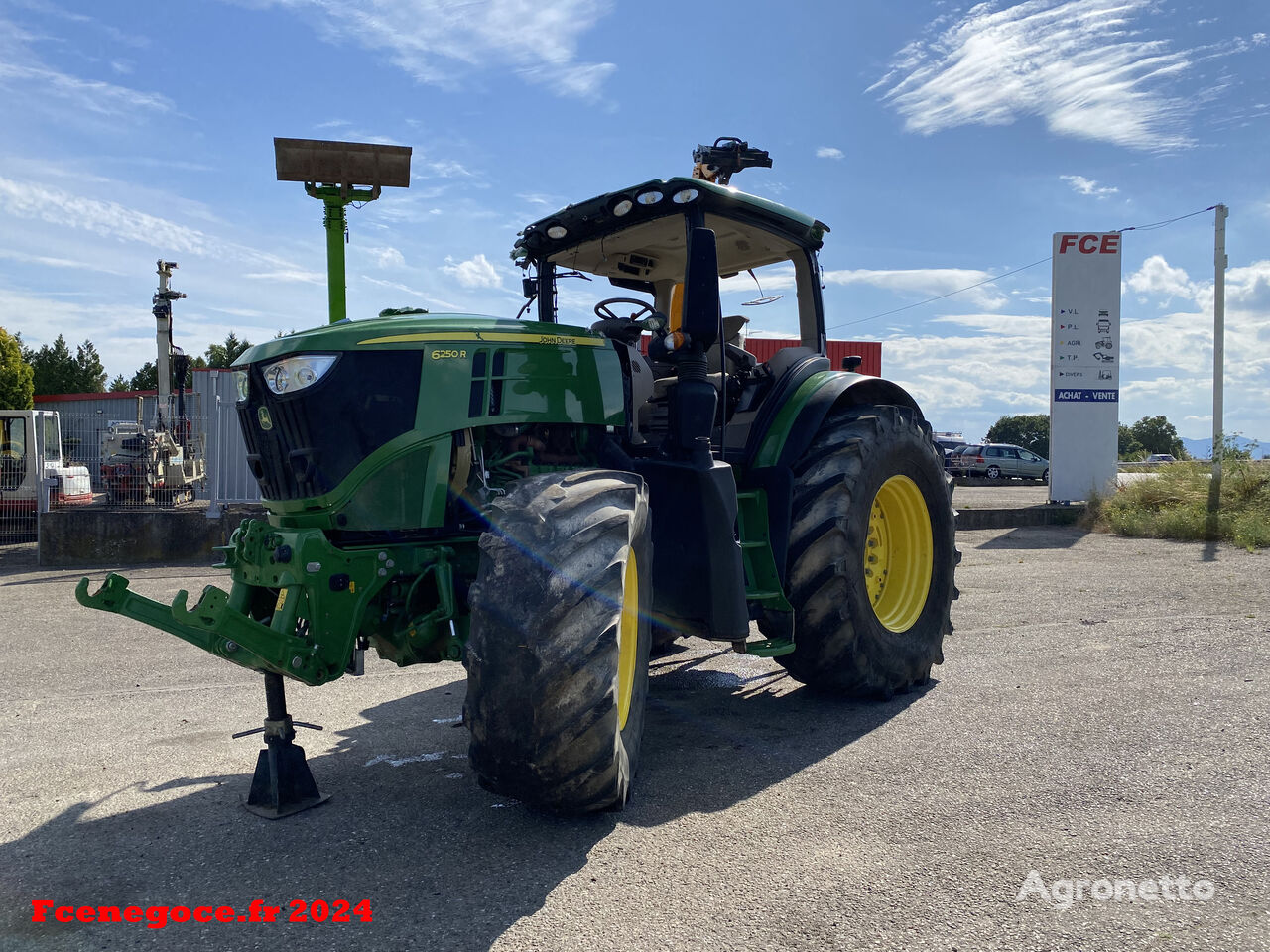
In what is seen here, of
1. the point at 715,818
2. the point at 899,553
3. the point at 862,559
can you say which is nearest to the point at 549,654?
the point at 715,818

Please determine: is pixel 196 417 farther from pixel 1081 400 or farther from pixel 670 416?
pixel 1081 400

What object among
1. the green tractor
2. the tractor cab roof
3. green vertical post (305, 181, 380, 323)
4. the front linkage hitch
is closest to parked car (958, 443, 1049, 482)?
green vertical post (305, 181, 380, 323)

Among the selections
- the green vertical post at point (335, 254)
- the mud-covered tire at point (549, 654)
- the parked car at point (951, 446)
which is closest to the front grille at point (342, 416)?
the mud-covered tire at point (549, 654)

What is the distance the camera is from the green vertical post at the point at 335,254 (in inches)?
368

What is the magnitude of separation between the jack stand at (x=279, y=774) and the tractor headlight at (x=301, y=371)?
1.15 meters

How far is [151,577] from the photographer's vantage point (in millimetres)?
10383

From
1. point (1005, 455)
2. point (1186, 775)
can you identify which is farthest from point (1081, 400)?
point (1005, 455)

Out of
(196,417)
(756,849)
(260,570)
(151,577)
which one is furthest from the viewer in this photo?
(196,417)

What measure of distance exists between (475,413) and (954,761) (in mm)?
2583

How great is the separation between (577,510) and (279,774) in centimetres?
162

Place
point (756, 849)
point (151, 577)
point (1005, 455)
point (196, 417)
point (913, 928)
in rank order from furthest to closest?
point (1005, 455), point (196, 417), point (151, 577), point (756, 849), point (913, 928)

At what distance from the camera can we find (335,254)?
987 centimetres

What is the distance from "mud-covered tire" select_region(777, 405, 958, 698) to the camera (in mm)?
4719

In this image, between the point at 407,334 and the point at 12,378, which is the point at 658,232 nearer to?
the point at 407,334
